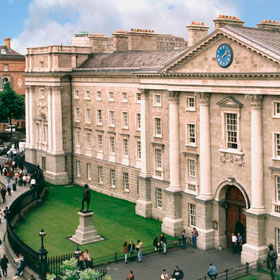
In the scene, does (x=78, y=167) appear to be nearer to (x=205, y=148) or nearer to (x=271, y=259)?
(x=205, y=148)

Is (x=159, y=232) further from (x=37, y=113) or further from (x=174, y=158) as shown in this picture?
(x=37, y=113)

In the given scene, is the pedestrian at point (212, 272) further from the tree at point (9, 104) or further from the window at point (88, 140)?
the tree at point (9, 104)

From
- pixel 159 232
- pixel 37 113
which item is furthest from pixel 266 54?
pixel 37 113

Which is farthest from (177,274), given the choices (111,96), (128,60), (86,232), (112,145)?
(128,60)

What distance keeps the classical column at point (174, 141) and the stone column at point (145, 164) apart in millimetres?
4892

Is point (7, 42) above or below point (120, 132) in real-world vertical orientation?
above

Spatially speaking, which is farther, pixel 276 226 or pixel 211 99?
pixel 211 99

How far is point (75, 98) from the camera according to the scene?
73000 mm

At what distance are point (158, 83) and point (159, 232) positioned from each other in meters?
13.6

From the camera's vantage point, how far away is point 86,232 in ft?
160

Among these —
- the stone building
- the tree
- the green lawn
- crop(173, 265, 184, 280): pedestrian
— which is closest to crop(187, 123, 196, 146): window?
the stone building

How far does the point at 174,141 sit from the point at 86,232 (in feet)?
36.1

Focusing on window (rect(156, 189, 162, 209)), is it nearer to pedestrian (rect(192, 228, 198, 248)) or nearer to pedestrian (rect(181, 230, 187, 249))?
pedestrian (rect(181, 230, 187, 249))

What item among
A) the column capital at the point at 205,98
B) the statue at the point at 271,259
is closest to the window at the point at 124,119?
the column capital at the point at 205,98
